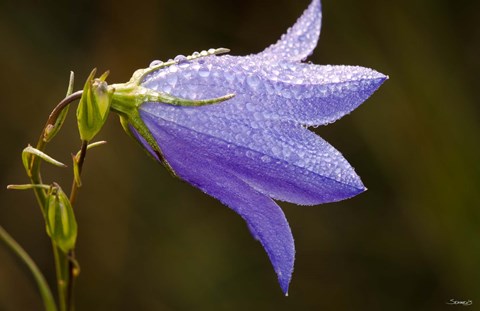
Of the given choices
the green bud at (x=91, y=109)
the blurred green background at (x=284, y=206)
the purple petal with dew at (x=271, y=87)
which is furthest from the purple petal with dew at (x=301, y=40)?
the blurred green background at (x=284, y=206)

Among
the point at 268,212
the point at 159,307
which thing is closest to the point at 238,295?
the point at 159,307

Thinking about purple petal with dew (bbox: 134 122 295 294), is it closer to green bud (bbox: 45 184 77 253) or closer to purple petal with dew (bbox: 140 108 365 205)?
purple petal with dew (bbox: 140 108 365 205)

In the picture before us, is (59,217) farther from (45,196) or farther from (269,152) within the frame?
(269,152)

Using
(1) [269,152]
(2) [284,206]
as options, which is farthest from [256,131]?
(2) [284,206]

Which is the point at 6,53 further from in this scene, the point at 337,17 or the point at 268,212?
the point at 268,212

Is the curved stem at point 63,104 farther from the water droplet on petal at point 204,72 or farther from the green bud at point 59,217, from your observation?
the water droplet on petal at point 204,72

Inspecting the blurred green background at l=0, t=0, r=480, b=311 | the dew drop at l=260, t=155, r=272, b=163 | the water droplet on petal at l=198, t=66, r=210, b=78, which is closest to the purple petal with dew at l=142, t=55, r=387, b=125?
the water droplet on petal at l=198, t=66, r=210, b=78
